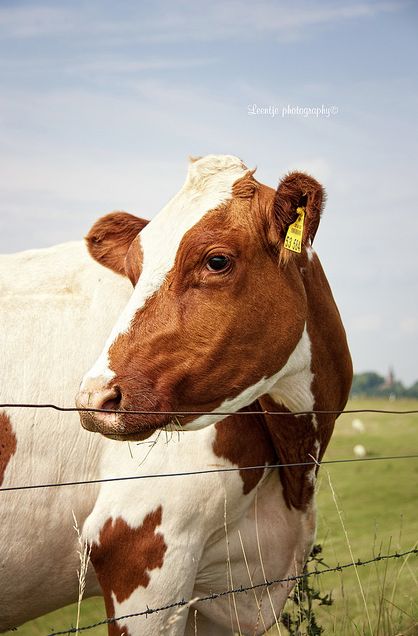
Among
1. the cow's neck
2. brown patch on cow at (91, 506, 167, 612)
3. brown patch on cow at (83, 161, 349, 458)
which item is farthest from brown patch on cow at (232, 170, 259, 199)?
brown patch on cow at (91, 506, 167, 612)

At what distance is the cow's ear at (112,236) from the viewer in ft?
14.5

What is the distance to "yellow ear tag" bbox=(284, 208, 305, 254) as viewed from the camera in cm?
358

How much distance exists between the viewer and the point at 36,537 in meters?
3.95

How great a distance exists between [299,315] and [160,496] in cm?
121

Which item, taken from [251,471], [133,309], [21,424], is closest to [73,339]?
[21,424]

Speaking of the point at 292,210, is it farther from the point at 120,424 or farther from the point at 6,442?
the point at 6,442

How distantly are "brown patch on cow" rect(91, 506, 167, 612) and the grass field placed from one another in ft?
3.50

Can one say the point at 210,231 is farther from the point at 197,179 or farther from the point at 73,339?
the point at 73,339

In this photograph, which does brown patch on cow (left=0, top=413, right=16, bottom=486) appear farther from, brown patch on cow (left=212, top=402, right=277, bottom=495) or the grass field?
the grass field

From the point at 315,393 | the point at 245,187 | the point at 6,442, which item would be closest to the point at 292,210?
the point at 245,187

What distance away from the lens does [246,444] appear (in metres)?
4.06

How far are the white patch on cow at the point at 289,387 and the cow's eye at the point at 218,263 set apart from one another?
1.92 ft

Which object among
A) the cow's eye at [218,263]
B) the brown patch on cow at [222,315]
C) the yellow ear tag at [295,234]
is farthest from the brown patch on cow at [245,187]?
the cow's eye at [218,263]

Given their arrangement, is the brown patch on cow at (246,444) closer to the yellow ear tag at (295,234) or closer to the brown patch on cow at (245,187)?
the yellow ear tag at (295,234)
